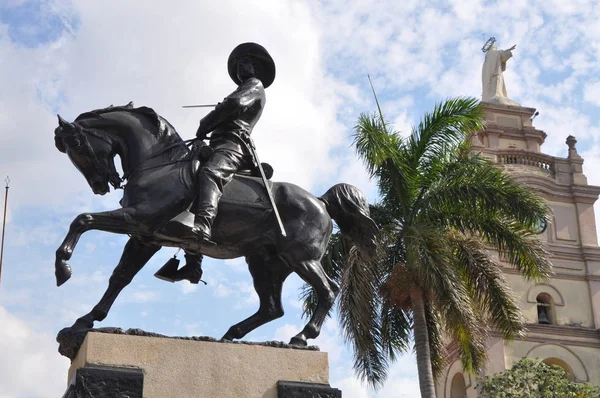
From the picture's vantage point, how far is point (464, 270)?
878 inches

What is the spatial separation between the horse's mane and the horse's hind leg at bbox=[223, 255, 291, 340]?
1477 mm

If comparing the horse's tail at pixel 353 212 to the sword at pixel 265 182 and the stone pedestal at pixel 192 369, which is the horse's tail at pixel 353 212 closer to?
the sword at pixel 265 182

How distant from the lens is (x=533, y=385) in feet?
82.1

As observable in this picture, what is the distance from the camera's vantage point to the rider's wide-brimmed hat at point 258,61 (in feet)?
35.3

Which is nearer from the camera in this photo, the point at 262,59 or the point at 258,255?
the point at 258,255

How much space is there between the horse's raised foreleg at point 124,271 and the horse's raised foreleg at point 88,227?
0.47m

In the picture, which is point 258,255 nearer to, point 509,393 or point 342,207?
point 342,207

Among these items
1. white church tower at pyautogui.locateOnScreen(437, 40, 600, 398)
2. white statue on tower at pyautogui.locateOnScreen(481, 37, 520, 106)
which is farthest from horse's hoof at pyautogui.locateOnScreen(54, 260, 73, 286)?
white statue on tower at pyautogui.locateOnScreen(481, 37, 520, 106)

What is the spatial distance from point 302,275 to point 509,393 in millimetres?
16045

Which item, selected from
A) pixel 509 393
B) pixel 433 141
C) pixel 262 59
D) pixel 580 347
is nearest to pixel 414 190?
pixel 433 141

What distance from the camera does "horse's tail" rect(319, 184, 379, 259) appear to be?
10320mm

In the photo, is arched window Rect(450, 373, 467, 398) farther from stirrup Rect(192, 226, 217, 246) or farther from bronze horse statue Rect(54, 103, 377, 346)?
stirrup Rect(192, 226, 217, 246)

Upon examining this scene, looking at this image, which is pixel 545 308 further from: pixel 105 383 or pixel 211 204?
pixel 105 383

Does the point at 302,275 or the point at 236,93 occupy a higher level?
the point at 236,93
